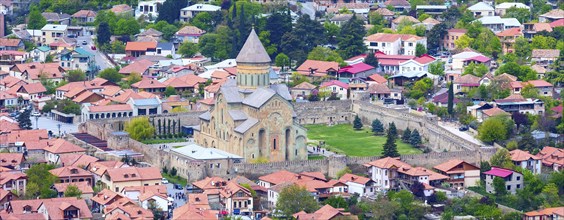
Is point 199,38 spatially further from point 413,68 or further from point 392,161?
point 392,161

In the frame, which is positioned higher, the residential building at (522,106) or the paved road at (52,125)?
the residential building at (522,106)

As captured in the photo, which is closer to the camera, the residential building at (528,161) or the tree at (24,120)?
the residential building at (528,161)

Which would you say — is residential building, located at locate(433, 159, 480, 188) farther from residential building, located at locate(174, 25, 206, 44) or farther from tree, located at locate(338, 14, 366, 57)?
residential building, located at locate(174, 25, 206, 44)

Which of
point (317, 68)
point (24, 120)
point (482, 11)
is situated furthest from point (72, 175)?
point (482, 11)

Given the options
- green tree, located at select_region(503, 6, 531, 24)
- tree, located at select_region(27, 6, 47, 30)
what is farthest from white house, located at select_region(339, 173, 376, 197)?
tree, located at select_region(27, 6, 47, 30)

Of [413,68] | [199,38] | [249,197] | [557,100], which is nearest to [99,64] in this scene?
[199,38]

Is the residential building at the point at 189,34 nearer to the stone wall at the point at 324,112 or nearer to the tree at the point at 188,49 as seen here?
the tree at the point at 188,49

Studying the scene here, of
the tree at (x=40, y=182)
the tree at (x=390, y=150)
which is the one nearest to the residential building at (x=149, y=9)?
the tree at (x=390, y=150)

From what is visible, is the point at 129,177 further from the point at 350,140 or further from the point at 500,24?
the point at 500,24
